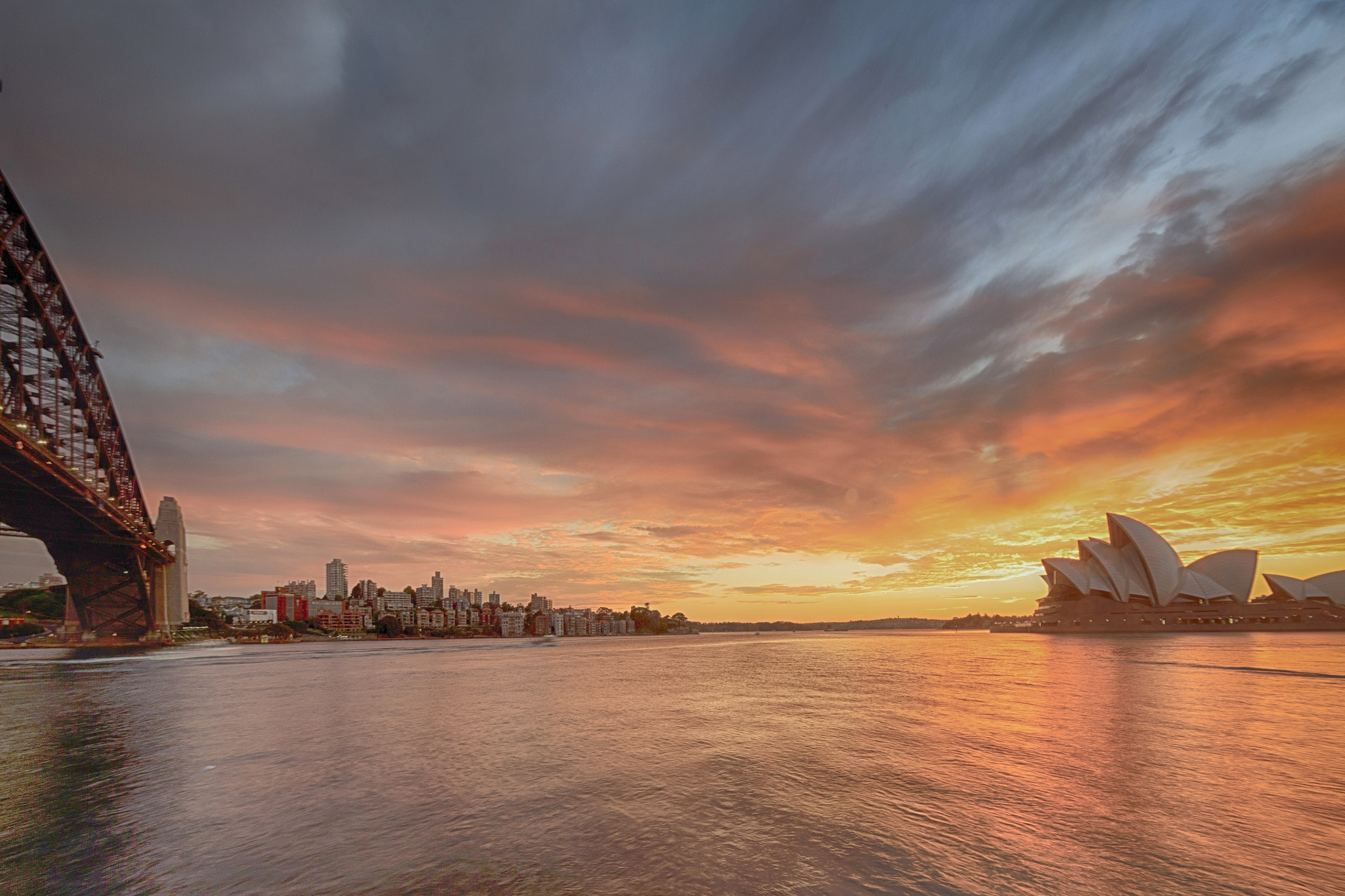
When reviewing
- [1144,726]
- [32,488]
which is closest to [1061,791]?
[1144,726]

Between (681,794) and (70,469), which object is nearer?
(681,794)

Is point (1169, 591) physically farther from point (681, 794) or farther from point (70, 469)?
point (70, 469)

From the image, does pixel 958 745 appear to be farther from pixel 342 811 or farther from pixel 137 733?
pixel 137 733

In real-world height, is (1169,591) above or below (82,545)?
below

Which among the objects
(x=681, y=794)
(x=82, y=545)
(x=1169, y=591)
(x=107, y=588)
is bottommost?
(x=1169, y=591)

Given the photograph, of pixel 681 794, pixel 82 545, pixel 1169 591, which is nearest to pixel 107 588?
pixel 82 545

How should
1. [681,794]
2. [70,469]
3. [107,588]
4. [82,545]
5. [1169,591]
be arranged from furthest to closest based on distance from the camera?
[1169,591], [107,588], [82,545], [70,469], [681,794]

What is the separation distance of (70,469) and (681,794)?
63.6 meters

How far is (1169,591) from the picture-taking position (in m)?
104

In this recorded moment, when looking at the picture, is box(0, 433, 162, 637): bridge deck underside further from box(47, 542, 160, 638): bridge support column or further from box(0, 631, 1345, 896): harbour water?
box(0, 631, 1345, 896): harbour water

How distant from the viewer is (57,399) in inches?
1945

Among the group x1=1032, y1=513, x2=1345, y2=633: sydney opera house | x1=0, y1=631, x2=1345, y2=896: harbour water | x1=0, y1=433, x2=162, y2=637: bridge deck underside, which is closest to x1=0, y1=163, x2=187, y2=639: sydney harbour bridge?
x1=0, y1=433, x2=162, y2=637: bridge deck underside

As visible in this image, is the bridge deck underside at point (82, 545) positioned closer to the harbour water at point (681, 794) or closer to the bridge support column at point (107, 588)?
the bridge support column at point (107, 588)

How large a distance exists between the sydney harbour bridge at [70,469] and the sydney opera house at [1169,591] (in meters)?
144
